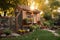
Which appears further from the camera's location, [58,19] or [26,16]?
[58,19]

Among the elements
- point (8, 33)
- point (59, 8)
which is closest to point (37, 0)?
point (59, 8)

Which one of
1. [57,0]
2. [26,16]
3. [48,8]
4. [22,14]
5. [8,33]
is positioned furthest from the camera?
[48,8]

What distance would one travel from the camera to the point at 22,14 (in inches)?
951

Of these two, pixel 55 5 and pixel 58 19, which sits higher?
pixel 55 5

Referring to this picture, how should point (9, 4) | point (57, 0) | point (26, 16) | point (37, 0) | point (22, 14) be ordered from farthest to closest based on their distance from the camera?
1. point (57, 0)
2. point (37, 0)
3. point (26, 16)
4. point (22, 14)
5. point (9, 4)

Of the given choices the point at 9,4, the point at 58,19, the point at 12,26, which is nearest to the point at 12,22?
the point at 12,26

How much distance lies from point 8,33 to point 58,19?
670 inches

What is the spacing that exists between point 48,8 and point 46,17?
22.7ft

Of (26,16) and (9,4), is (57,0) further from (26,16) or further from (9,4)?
(9,4)

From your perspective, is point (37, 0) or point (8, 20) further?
point (37, 0)

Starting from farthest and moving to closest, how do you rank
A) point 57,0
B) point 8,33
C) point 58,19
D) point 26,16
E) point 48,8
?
point 48,8 → point 57,0 → point 58,19 → point 26,16 → point 8,33

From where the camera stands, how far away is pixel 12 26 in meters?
19.4

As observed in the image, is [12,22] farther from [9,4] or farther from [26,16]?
[26,16]

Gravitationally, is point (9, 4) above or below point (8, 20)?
above
